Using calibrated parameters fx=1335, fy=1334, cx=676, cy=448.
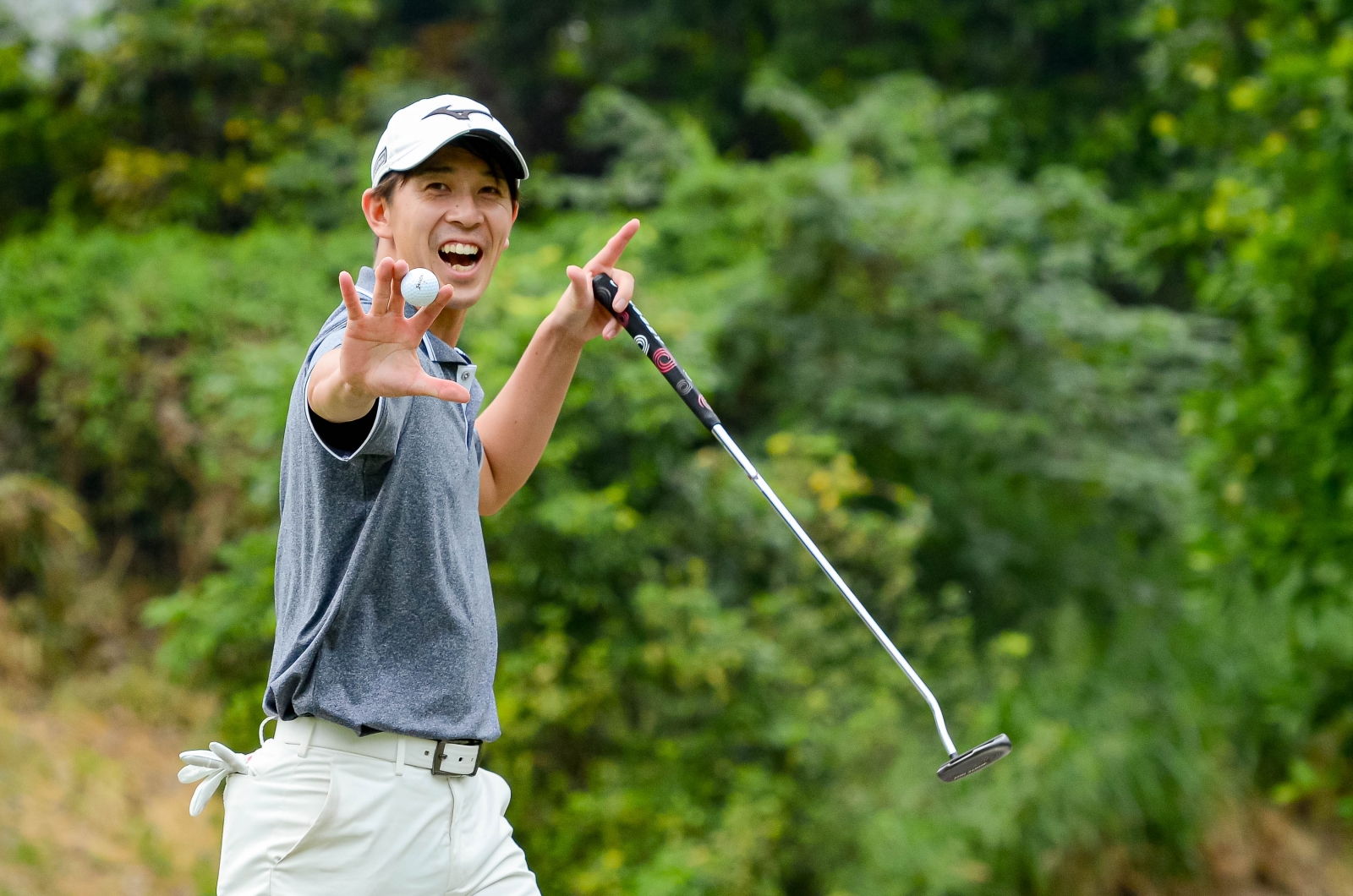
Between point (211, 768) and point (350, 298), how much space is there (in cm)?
84

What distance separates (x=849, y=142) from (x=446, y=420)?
19.5 ft

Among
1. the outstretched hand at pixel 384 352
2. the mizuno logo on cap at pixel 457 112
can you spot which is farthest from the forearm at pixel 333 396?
the mizuno logo on cap at pixel 457 112

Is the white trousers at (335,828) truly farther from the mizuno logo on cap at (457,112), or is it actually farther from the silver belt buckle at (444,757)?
the mizuno logo on cap at (457,112)

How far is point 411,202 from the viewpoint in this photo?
199 cm

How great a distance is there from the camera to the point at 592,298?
224 cm

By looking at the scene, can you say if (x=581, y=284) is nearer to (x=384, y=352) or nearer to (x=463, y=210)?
(x=463, y=210)

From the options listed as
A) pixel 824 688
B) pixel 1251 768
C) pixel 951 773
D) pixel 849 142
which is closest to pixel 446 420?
pixel 951 773

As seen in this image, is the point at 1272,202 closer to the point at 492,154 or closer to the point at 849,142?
the point at 849,142

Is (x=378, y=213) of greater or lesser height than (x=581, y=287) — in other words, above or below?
above

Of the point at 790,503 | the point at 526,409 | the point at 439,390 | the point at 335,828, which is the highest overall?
the point at 790,503

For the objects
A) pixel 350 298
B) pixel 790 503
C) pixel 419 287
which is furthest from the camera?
pixel 790 503

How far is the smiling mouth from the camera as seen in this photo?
2.01 meters

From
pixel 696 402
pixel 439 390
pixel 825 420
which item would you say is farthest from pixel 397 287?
pixel 825 420

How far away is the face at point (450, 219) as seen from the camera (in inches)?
78.4
